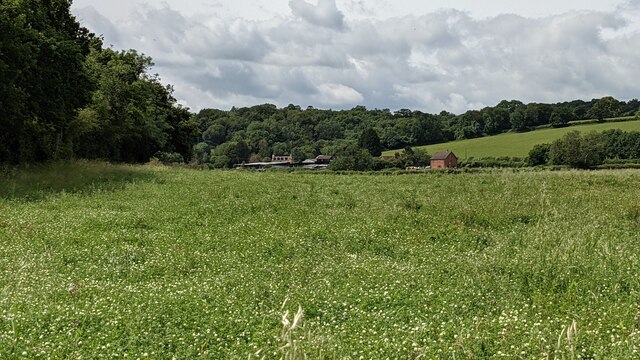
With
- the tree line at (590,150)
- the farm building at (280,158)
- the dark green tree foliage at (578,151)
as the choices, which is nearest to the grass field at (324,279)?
the dark green tree foliage at (578,151)

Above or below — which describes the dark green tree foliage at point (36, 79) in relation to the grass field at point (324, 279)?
above

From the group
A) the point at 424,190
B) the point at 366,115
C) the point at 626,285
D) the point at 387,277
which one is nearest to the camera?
the point at 626,285

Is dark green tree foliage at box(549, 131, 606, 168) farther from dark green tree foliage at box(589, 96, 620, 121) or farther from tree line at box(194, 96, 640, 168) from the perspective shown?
dark green tree foliage at box(589, 96, 620, 121)

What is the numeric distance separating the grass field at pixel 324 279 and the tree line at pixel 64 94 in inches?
421

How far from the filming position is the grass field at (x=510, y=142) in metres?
103

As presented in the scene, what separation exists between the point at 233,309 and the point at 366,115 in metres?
157

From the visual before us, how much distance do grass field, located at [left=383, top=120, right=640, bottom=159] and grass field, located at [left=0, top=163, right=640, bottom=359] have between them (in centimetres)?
8922

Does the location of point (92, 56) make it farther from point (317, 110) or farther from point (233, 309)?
point (317, 110)

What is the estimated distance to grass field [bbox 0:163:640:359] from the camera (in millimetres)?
6066

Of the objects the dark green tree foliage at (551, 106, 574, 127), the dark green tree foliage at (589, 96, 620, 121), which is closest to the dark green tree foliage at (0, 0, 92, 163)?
the dark green tree foliage at (551, 106, 574, 127)

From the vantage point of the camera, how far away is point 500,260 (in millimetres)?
9992

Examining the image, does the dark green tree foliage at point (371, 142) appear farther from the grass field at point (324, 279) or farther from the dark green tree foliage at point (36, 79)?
the grass field at point (324, 279)

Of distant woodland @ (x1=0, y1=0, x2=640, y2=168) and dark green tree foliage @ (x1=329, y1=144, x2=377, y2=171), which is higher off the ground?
distant woodland @ (x1=0, y1=0, x2=640, y2=168)

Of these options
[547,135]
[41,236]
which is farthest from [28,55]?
[547,135]
